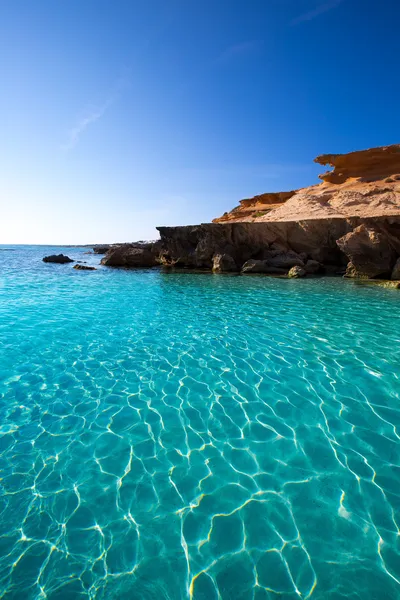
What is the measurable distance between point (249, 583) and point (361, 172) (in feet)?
122

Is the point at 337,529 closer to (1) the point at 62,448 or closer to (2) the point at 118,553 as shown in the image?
(2) the point at 118,553

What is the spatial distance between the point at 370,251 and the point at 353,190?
1245 centimetres

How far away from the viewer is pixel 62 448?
12.7 feet

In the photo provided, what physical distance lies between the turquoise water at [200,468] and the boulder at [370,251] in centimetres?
1256

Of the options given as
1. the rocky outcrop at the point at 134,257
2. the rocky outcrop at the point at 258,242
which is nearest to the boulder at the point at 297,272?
the rocky outcrop at the point at 258,242

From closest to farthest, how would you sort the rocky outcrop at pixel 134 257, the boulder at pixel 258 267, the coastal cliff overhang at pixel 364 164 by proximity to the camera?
the boulder at pixel 258 267 < the coastal cliff overhang at pixel 364 164 < the rocky outcrop at pixel 134 257

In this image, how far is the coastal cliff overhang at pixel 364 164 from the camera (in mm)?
29594

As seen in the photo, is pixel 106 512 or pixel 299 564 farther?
pixel 106 512

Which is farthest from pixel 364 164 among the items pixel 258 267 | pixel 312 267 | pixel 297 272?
pixel 297 272

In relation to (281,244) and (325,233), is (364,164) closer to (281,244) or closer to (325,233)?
(325,233)

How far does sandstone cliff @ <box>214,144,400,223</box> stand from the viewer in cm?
2423

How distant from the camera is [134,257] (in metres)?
31.8

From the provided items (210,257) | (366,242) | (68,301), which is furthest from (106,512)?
(210,257)

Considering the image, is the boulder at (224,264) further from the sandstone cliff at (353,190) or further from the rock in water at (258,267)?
the sandstone cliff at (353,190)
